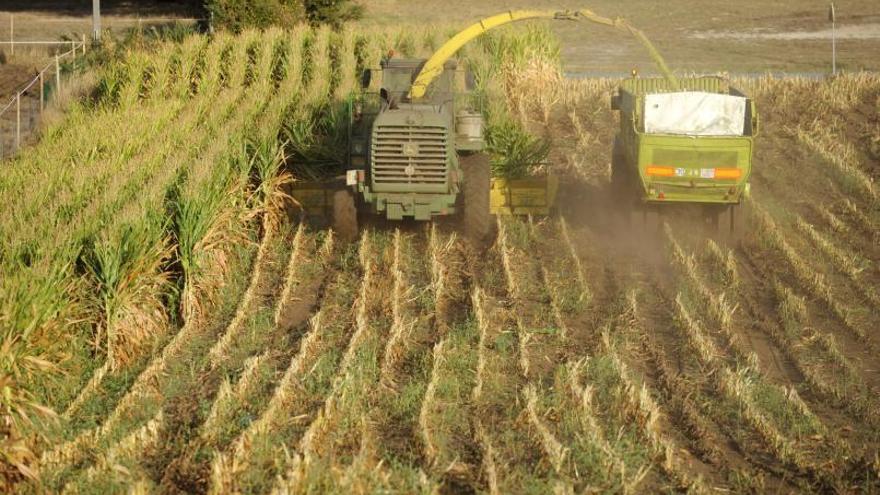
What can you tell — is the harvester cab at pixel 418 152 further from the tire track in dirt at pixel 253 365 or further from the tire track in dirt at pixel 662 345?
the tire track in dirt at pixel 662 345

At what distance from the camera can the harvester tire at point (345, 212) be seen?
15516 mm

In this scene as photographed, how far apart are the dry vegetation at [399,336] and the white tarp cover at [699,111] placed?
127 cm

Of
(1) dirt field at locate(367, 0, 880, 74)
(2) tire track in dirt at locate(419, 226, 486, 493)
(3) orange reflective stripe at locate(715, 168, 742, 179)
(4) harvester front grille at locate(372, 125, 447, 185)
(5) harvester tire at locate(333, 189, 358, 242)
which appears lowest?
(2) tire track in dirt at locate(419, 226, 486, 493)

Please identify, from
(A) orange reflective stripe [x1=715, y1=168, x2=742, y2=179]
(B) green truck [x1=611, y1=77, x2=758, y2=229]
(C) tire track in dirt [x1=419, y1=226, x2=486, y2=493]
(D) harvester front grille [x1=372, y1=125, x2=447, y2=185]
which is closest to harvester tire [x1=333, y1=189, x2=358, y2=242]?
(D) harvester front grille [x1=372, y1=125, x2=447, y2=185]

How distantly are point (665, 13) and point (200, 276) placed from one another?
37.1m

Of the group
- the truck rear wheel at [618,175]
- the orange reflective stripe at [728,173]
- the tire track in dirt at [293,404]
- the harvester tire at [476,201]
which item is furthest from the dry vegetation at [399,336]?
the orange reflective stripe at [728,173]

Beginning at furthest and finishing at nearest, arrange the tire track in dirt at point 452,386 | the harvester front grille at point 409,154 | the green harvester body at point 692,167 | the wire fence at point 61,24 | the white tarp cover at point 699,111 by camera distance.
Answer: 1. the wire fence at point 61,24
2. the white tarp cover at point 699,111
3. the green harvester body at point 692,167
4. the harvester front grille at point 409,154
5. the tire track in dirt at point 452,386

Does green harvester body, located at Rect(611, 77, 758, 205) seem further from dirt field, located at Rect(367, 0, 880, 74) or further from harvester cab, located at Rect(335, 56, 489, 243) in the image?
dirt field, located at Rect(367, 0, 880, 74)

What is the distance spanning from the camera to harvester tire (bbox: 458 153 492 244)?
15.5 metres

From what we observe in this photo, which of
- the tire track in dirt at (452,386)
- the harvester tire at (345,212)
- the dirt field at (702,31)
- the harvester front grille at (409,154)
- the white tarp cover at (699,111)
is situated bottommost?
the tire track in dirt at (452,386)

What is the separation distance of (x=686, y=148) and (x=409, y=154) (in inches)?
130

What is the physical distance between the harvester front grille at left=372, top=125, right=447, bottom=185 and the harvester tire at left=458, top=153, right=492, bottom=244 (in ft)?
2.66

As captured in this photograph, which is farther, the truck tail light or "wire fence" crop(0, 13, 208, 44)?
"wire fence" crop(0, 13, 208, 44)

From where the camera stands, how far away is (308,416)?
10016mm
